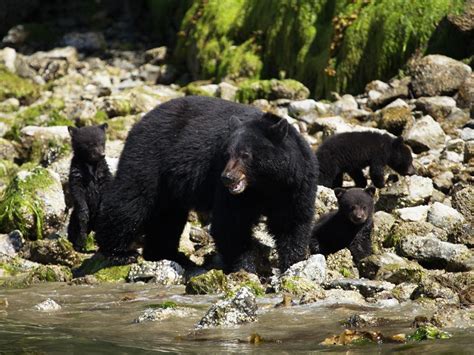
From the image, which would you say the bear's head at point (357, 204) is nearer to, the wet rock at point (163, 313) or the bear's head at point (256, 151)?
the bear's head at point (256, 151)

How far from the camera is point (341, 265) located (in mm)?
8922

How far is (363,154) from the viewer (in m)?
12.5

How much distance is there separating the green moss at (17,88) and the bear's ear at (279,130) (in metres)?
11.0

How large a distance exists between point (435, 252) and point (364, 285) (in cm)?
136

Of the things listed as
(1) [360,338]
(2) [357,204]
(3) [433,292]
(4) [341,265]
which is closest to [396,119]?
(2) [357,204]

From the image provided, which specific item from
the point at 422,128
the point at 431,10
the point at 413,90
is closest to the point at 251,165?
the point at 422,128

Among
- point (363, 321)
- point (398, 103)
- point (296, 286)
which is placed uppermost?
point (398, 103)

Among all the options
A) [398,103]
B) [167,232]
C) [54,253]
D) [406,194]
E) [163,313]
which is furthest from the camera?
[398,103]

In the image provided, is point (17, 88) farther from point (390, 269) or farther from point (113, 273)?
point (390, 269)

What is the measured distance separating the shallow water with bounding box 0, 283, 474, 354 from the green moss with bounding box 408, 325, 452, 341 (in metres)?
0.06

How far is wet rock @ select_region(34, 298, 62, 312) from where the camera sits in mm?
7527

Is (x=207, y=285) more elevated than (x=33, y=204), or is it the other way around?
(x=207, y=285)

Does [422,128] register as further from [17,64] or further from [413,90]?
[17,64]

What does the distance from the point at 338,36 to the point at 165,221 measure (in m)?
7.25
